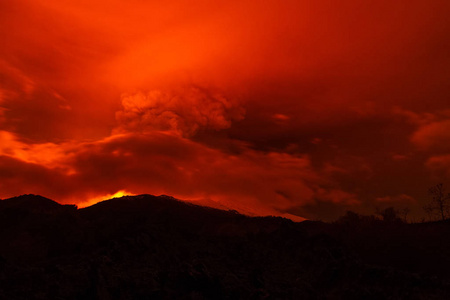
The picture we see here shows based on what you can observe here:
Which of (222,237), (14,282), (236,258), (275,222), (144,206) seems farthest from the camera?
(144,206)

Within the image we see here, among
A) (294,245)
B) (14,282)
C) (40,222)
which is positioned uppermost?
(40,222)

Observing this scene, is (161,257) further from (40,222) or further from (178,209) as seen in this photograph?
(40,222)

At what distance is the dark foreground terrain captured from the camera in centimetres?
5253

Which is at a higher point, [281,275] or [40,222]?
[40,222]

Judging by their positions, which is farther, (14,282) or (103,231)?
(103,231)

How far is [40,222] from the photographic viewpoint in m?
73.1

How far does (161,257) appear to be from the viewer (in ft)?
206

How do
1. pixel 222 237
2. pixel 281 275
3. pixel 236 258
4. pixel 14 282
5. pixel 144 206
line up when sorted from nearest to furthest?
pixel 14 282
pixel 281 275
pixel 236 258
pixel 222 237
pixel 144 206

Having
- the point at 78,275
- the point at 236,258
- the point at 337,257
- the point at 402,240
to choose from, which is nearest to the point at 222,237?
the point at 236,258

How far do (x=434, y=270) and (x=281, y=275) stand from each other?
19585 millimetres

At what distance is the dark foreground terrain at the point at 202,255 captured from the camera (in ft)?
172

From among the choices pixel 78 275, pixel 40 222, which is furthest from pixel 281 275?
pixel 40 222

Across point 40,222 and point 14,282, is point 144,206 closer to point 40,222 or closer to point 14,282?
point 40,222

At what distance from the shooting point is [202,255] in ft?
203
